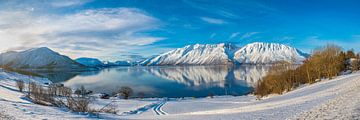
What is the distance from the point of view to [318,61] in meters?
65.1

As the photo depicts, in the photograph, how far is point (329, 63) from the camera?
6366cm

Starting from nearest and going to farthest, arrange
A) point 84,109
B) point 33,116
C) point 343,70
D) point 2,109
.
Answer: point 33,116, point 2,109, point 84,109, point 343,70

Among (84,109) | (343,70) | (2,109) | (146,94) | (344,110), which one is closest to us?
(344,110)

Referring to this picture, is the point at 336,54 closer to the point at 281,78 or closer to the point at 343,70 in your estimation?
the point at 343,70

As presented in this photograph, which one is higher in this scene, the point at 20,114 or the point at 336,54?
the point at 336,54

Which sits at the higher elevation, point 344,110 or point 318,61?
point 318,61

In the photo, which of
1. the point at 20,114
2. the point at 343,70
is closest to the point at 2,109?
the point at 20,114

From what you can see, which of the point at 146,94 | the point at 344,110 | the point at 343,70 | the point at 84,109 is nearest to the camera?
the point at 344,110

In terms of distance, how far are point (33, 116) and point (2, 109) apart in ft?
15.9

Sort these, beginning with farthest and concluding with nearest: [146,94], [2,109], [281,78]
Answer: [146,94] < [281,78] < [2,109]

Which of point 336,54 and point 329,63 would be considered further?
point 336,54

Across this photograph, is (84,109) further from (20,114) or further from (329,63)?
(329,63)

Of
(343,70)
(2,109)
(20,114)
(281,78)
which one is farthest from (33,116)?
(343,70)

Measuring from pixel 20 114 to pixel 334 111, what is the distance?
20885 millimetres
